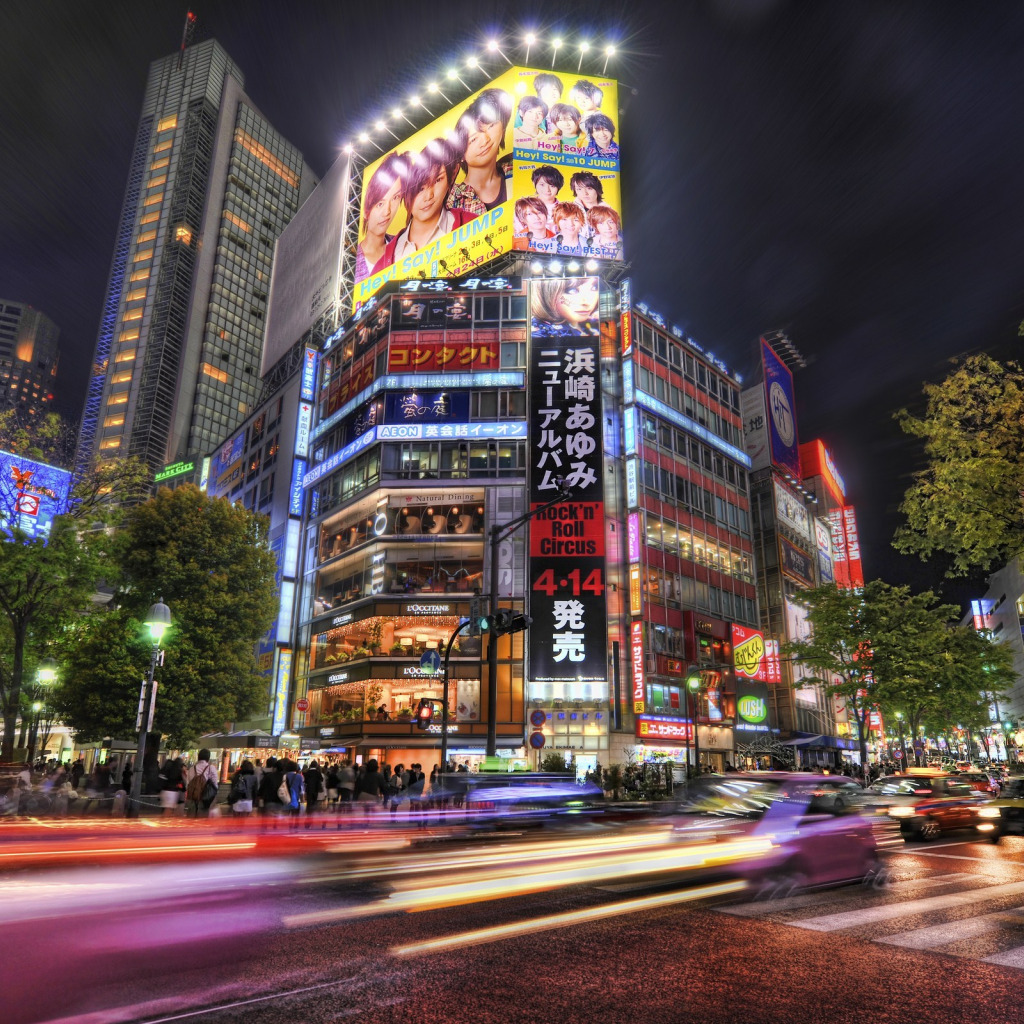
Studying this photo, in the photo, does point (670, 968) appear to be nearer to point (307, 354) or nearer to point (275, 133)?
point (307, 354)

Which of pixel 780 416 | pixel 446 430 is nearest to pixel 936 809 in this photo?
pixel 446 430

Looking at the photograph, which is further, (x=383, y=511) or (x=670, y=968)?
(x=383, y=511)

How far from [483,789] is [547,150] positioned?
1946 inches

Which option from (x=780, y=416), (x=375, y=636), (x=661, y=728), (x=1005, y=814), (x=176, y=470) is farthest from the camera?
(x=176, y=470)

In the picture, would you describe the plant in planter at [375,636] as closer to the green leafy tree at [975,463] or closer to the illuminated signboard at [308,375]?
the illuminated signboard at [308,375]

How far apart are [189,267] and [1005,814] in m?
129

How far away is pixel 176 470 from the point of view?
9062cm

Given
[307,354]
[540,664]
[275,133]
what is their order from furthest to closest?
[275,133] < [307,354] < [540,664]

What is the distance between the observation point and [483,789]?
15211 mm

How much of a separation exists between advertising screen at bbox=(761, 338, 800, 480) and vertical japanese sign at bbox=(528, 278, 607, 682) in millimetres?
26263

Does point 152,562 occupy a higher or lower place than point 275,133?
lower

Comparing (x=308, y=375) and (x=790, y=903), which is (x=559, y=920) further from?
(x=308, y=375)

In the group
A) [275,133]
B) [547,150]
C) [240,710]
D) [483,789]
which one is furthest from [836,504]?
[275,133]

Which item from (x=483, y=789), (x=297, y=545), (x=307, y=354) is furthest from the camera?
(x=307, y=354)
